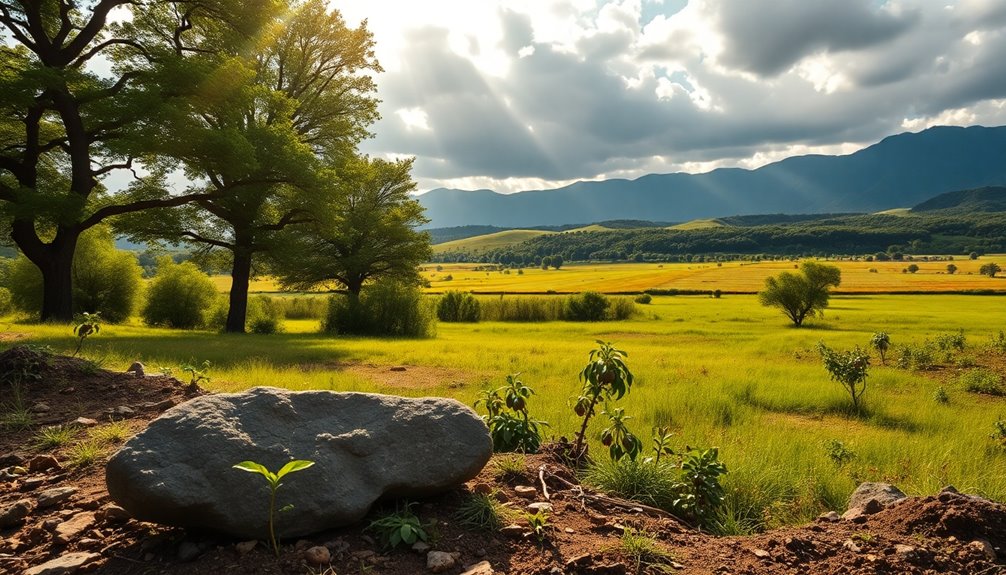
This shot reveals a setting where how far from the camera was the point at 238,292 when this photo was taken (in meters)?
28.1

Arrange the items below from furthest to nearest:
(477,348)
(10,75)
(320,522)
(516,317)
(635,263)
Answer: (635,263)
(516,317)
(477,348)
(10,75)
(320,522)

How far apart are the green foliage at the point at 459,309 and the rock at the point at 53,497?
1893 inches

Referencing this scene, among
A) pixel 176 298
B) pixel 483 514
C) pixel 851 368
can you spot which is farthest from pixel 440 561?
pixel 176 298

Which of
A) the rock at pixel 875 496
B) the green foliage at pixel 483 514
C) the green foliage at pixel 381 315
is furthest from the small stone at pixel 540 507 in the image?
the green foliage at pixel 381 315

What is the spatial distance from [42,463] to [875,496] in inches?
322

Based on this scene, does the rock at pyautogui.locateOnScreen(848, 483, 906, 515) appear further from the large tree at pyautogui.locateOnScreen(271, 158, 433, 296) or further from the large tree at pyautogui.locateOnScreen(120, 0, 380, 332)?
the large tree at pyautogui.locateOnScreen(271, 158, 433, 296)

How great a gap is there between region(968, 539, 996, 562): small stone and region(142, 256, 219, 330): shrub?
3934cm

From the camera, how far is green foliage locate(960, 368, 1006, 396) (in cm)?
1499

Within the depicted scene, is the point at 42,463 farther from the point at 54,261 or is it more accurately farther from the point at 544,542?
the point at 54,261

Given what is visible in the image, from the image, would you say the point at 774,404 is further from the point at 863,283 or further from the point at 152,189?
the point at 863,283

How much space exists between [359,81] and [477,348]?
17925 millimetres

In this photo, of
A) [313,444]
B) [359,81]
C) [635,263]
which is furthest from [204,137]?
[635,263]

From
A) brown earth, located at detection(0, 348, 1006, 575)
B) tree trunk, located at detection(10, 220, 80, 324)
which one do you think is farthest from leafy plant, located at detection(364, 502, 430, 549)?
tree trunk, located at detection(10, 220, 80, 324)

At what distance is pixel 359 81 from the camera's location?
30172 mm
